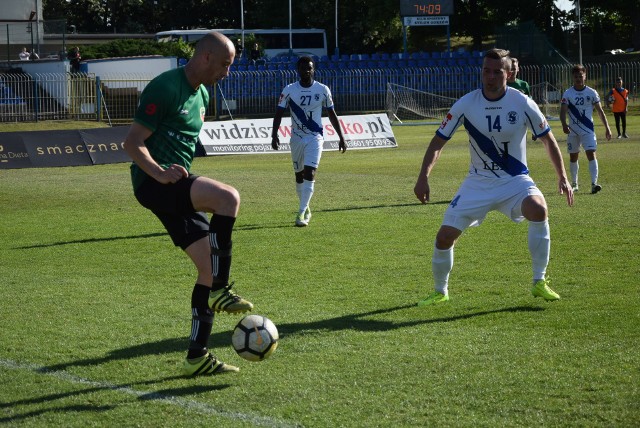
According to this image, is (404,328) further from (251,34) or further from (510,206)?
(251,34)

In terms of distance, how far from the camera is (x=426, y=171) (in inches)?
319

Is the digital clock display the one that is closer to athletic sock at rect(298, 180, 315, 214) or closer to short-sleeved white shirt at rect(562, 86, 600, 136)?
short-sleeved white shirt at rect(562, 86, 600, 136)

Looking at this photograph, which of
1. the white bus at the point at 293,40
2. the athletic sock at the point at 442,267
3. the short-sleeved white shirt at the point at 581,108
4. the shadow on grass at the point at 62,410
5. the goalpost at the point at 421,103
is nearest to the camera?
the shadow on grass at the point at 62,410

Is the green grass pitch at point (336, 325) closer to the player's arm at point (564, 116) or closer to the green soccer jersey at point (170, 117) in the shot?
the green soccer jersey at point (170, 117)

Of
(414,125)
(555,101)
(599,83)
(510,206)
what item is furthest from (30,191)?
(599,83)

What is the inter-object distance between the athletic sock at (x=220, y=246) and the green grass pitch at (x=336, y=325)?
1.66 ft

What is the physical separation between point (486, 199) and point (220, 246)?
2.55m

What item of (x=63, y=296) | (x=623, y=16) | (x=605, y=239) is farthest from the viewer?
(x=623, y=16)

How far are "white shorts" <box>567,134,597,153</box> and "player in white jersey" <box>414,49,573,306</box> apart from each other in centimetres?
989

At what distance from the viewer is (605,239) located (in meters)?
11.6

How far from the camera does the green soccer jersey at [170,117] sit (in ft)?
19.4

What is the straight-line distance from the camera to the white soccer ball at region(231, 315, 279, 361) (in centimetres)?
602

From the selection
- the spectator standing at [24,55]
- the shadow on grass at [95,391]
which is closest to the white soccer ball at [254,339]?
the shadow on grass at [95,391]

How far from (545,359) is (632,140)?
87.7ft
